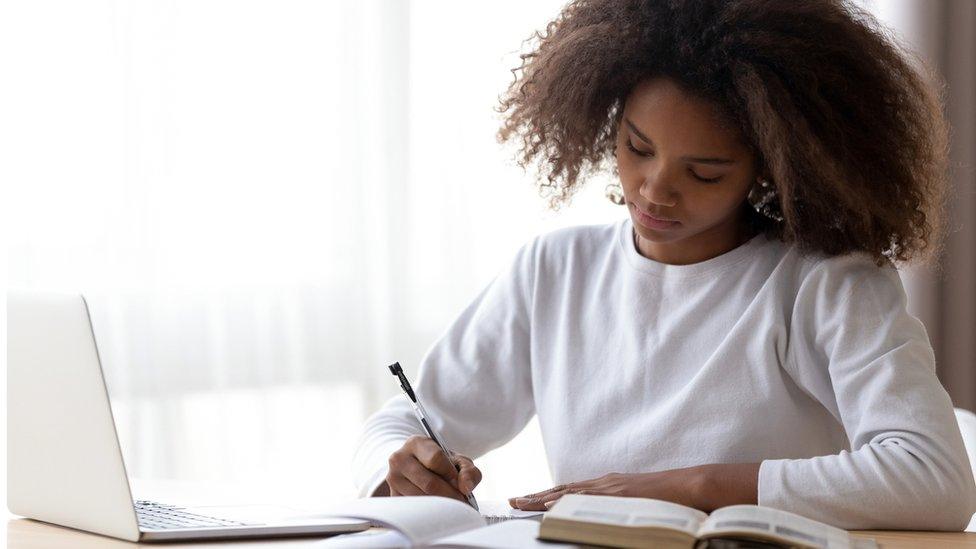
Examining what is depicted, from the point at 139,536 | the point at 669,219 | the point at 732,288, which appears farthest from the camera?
the point at 732,288

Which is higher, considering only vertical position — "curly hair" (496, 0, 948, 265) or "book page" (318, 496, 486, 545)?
"curly hair" (496, 0, 948, 265)

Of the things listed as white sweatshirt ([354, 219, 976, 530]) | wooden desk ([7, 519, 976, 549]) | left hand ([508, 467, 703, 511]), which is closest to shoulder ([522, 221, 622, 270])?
white sweatshirt ([354, 219, 976, 530])

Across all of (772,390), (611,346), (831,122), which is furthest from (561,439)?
(831,122)

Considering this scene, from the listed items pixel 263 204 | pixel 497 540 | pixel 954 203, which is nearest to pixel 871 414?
pixel 497 540

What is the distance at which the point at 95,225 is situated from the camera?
248 cm

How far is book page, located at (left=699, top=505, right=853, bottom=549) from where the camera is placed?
2.89ft

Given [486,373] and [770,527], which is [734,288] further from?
[770,527]

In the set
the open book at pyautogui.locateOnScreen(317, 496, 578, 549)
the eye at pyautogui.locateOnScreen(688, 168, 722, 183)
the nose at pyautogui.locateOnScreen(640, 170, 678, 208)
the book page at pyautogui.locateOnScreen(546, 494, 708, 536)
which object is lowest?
the open book at pyautogui.locateOnScreen(317, 496, 578, 549)

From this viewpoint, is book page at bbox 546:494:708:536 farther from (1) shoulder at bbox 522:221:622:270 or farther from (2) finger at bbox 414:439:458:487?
(1) shoulder at bbox 522:221:622:270

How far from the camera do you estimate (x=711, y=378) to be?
1.39 meters

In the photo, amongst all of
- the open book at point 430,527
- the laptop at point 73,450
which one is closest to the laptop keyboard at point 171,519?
the laptop at point 73,450

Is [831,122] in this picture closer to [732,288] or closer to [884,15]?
[732,288]

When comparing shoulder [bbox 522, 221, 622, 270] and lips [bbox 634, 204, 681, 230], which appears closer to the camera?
lips [bbox 634, 204, 681, 230]

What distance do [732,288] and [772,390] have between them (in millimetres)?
146
